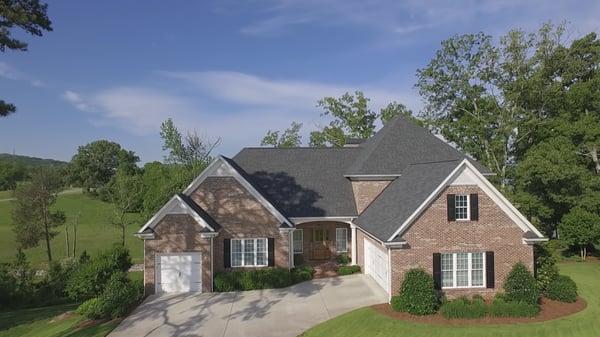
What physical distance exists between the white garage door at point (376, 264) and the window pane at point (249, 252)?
248 inches

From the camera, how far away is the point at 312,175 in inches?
1175

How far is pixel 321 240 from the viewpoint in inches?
1126

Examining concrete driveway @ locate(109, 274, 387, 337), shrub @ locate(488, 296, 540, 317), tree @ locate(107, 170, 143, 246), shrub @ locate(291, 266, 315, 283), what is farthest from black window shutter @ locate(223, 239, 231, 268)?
tree @ locate(107, 170, 143, 246)

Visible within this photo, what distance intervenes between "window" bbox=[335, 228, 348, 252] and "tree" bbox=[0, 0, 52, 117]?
763 inches

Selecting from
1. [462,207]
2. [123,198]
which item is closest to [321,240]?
[462,207]

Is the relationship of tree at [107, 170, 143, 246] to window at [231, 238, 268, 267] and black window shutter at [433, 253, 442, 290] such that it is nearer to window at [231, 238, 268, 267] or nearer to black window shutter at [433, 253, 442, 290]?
window at [231, 238, 268, 267]

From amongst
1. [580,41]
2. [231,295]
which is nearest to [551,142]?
[580,41]

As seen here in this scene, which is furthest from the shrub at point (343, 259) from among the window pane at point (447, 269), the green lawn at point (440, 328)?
the green lawn at point (440, 328)

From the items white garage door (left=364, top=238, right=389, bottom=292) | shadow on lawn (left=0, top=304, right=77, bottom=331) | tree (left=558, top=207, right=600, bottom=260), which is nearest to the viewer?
white garage door (left=364, top=238, right=389, bottom=292)

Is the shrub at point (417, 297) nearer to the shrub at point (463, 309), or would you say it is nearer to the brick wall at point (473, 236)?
the shrub at point (463, 309)

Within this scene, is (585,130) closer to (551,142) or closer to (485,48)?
(551,142)

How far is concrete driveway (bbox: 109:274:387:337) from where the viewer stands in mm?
16516

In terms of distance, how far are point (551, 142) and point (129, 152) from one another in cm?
10305

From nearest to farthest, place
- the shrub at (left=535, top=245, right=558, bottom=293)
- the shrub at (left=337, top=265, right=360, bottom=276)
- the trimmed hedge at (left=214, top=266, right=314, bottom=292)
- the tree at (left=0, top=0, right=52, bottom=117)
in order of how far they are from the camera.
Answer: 1. the tree at (left=0, top=0, right=52, bottom=117)
2. the shrub at (left=535, top=245, right=558, bottom=293)
3. the trimmed hedge at (left=214, top=266, right=314, bottom=292)
4. the shrub at (left=337, top=265, right=360, bottom=276)
